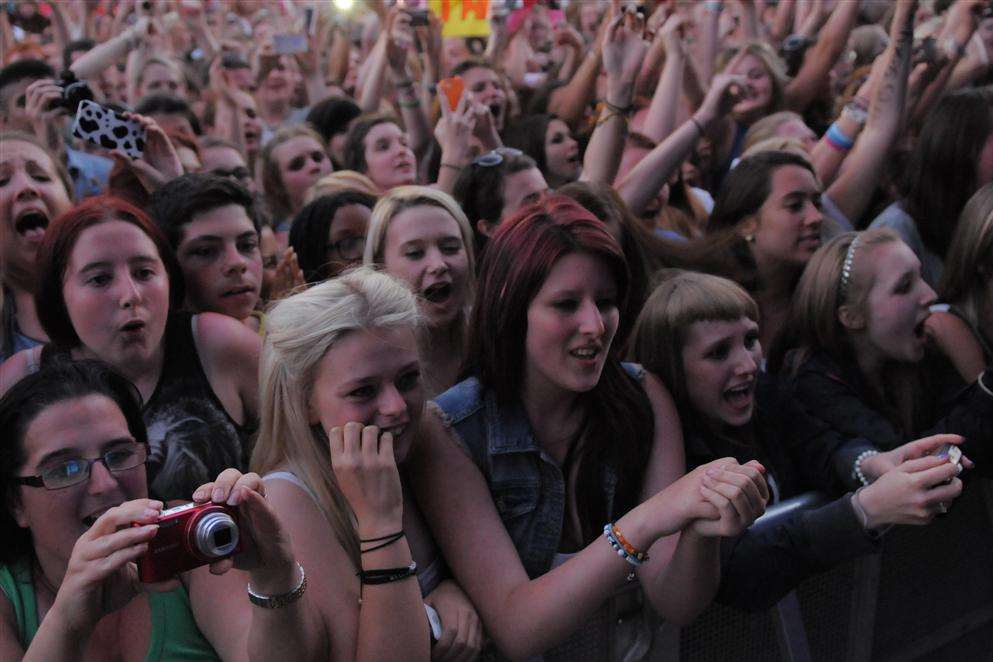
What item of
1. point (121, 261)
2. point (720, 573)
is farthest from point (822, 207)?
point (121, 261)

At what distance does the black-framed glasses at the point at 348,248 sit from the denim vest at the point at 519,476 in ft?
4.94

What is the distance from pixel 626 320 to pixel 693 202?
91.4 inches

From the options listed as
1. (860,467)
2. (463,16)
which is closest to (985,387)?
(860,467)

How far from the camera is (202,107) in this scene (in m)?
7.29

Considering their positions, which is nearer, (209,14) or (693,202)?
(693,202)

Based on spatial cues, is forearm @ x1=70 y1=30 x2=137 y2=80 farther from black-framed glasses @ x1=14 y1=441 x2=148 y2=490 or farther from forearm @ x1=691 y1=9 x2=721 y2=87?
black-framed glasses @ x1=14 y1=441 x2=148 y2=490

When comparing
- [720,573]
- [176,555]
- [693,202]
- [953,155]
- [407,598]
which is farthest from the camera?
[693,202]

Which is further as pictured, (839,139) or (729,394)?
(839,139)

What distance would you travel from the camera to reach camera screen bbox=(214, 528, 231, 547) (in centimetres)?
151

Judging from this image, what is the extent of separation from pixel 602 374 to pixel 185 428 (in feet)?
3.56

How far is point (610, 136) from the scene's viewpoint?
12.9 feet

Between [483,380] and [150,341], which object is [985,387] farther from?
[150,341]

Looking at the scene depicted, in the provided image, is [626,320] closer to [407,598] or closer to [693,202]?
[407,598]

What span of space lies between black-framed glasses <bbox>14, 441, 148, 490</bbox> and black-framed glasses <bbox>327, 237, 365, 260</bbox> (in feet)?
5.75
